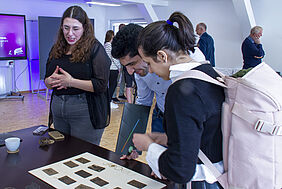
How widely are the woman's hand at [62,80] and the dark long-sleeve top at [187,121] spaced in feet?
3.39

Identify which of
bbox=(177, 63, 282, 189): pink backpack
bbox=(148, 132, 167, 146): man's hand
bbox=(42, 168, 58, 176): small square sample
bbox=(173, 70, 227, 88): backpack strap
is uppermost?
bbox=(173, 70, 227, 88): backpack strap

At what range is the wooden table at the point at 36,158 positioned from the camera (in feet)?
3.74

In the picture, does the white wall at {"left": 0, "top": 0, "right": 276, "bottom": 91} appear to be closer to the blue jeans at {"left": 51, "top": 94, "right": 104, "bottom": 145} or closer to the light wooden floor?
the light wooden floor

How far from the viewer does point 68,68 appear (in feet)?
6.02

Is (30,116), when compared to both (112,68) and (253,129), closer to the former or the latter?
(112,68)

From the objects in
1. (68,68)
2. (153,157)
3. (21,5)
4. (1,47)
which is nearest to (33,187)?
(153,157)

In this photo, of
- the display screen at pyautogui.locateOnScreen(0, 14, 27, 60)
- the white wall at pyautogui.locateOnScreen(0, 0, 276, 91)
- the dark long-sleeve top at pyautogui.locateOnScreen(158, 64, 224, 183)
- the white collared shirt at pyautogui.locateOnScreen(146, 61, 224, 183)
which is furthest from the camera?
the display screen at pyautogui.locateOnScreen(0, 14, 27, 60)

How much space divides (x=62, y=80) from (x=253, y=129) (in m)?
1.23

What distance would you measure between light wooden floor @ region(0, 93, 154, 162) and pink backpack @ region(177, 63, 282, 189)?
7.48ft

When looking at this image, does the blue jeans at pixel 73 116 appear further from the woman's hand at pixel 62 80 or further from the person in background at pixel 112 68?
the person in background at pixel 112 68

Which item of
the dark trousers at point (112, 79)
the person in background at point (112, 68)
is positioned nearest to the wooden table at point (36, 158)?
the person in background at point (112, 68)

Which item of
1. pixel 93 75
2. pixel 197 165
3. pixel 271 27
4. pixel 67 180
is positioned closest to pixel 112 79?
pixel 271 27

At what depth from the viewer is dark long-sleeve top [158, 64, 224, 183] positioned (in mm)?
811

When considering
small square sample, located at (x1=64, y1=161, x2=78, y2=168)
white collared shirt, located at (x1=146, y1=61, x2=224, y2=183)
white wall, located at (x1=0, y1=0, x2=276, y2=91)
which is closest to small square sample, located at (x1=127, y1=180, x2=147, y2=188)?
white collared shirt, located at (x1=146, y1=61, x2=224, y2=183)
